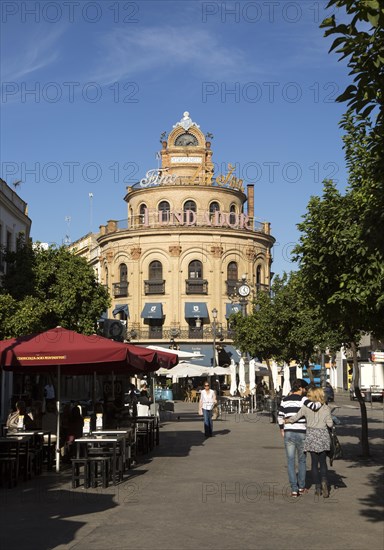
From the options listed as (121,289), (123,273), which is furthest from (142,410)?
(123,273)

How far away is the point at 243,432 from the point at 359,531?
57.1 feet

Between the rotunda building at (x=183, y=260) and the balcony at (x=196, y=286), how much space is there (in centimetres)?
8

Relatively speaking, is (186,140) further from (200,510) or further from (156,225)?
(200,510)

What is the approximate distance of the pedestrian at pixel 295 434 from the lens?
1243 cm

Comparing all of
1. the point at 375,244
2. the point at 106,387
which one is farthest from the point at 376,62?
the point at 106,387

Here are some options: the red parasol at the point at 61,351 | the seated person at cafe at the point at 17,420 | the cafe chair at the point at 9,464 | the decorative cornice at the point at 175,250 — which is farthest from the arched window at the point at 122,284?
the cafe chair at the point at 9,464

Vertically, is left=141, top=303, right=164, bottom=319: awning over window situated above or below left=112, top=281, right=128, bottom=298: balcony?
below

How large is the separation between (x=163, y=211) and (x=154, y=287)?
638cm

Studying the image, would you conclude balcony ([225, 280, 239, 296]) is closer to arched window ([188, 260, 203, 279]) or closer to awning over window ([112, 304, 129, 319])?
arched window ([188, 260, 203, 279])

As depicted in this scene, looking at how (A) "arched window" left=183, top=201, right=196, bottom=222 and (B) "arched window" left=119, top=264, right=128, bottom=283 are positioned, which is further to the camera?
(A) "arched window" left=183, top=201, right=196, bottom=222

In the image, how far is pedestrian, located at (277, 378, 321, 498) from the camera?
40.8 feet

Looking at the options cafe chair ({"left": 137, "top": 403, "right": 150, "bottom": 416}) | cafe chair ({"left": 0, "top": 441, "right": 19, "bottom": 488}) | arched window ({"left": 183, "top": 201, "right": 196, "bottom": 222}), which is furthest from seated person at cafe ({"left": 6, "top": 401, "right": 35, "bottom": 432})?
arched window ({"left": 183, "top": 201, "right": 196, "bottom": 222})

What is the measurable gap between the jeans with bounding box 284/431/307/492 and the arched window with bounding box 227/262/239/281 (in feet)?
175

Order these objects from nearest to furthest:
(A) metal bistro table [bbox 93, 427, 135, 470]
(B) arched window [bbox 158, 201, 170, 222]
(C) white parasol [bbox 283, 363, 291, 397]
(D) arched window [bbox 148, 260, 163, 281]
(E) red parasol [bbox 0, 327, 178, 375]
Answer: (E) red parasol [bbox 0, 327, 178, 375] → (A) metal bistro table [bbox 93, 427, 135, 470] → (C) white parasol [bbox 283, 363, 291, 397] → (D) arched window [bbox 148, 260, 163, 281] → (B) arched window [bbox 158, 201, 170, 222]
